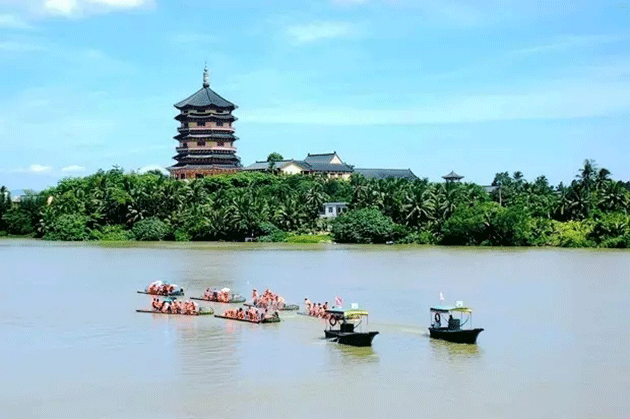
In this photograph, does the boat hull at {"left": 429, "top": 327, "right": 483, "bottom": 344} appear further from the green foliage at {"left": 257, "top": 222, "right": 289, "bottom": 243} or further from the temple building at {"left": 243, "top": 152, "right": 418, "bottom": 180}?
the temple building at {"left": 243, "top": 152, "right": 418, "bottom": 180}

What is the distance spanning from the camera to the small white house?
76.3 m

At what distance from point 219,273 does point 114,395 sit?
24530 mm

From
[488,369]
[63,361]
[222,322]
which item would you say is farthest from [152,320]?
[488,369]

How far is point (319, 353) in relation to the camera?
20266 mm

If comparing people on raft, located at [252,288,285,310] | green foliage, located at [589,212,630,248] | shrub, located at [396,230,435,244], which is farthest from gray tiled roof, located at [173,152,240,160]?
people on raft, located at [252,288,285,310]

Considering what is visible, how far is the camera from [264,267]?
44312 mm

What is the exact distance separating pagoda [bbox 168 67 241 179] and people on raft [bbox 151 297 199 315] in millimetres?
64309

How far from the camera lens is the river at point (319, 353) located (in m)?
15.8

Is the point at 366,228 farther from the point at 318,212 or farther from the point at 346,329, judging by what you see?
the point at 346,329

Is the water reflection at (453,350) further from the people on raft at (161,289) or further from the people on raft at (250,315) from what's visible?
the people on raft at (161,289)

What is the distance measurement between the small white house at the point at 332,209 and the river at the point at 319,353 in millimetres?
36696

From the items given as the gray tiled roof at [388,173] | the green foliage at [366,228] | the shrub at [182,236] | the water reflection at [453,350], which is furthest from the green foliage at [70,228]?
the water reflection at [453,350]

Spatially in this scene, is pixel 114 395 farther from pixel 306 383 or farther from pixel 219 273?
pixel 219 273

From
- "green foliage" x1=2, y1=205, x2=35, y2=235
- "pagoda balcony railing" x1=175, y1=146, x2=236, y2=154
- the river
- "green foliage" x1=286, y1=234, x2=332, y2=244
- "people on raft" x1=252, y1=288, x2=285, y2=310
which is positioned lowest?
the river
